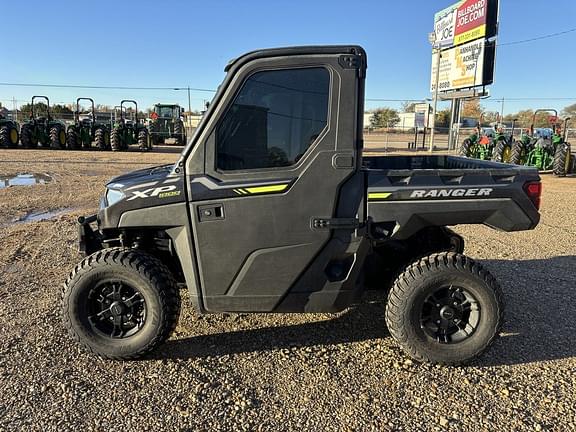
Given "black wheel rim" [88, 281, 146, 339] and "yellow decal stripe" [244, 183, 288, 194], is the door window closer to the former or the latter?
"yellow decal stripe" [244, 183, 288, 194]

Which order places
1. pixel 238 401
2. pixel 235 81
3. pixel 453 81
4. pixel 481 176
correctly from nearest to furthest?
pixel 238 401 → pixel 235 81 → pixel 481 176 → pixel 453 81

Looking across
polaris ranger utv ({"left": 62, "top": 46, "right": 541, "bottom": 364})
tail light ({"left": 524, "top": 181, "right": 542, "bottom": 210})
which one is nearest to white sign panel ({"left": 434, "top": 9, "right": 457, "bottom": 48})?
tail light ({"left": 524, "top": 181, "right": 542, "bottom": 210})

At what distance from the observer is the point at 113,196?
135 inches

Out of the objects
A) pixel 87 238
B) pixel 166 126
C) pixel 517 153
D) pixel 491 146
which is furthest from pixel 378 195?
pixel 166 126

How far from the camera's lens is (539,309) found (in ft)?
14.6

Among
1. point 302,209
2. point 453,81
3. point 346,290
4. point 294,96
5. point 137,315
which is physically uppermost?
point 453,81

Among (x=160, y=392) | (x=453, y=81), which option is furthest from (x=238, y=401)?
(x=453, y=81)

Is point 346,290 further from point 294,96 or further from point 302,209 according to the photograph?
point 294,96

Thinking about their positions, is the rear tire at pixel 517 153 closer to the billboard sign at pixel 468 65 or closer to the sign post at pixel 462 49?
the sign post at pixel 462 49

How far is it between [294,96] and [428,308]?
1.87 metres

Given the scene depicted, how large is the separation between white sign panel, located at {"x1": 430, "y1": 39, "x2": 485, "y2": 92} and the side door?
2382cm

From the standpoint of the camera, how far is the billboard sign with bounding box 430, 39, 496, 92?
941 inches

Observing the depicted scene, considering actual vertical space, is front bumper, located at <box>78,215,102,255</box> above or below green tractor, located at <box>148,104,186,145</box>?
below

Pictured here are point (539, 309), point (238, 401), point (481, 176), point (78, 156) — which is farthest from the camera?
point (78, 156)
